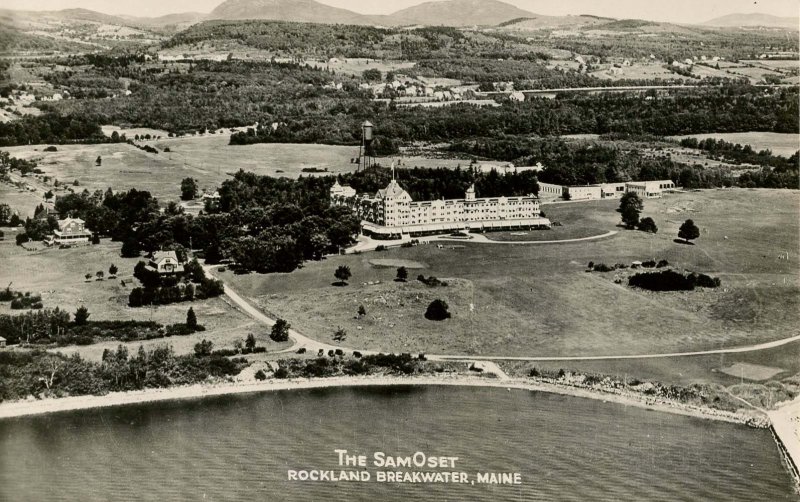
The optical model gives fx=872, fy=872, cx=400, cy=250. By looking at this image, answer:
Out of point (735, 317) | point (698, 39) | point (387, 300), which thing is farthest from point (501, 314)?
point (698, 39)

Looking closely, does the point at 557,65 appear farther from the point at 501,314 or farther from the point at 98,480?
the point at 98,480

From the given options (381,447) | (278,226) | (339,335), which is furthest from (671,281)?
(278,226)

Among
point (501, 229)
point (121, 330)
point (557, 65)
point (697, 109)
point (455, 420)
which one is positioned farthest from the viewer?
point (557, 65)

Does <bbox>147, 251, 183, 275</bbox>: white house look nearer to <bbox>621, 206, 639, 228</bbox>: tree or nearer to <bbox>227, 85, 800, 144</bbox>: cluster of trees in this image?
<bbox>621, 206, 639, 228</bbox>: tree

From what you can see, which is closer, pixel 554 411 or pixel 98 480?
pixel 98 480

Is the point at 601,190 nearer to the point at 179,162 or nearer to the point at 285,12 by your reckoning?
the point at 179,162

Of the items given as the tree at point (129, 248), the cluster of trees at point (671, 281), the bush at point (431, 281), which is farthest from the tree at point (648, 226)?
the tree at point (129, 248)

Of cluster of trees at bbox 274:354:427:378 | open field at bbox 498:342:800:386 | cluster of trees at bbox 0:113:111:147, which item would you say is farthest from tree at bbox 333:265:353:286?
cluster of trees at bbox 0:113:111:147
